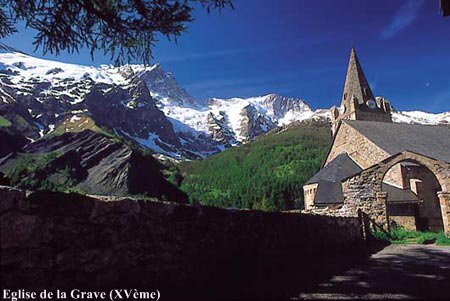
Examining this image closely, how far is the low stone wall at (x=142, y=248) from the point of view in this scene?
2.66 m

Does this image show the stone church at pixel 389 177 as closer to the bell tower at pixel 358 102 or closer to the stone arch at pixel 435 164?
the stone arch at pixel 435 164

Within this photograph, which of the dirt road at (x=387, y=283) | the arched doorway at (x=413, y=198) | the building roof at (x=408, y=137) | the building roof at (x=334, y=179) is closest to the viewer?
the dirt road at (x=387, y=283)

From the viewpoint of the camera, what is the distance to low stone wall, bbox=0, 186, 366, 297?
8.71 feet

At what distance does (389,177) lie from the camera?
2530 centimetres

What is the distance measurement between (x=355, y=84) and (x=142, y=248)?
49.2m

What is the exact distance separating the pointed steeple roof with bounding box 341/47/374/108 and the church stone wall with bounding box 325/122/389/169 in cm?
1838

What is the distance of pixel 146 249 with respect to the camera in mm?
3646

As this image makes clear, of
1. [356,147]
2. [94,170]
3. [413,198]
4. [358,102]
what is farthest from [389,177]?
[94,170]

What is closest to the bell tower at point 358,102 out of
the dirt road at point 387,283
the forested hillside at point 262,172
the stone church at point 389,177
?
the stone church at point 389,177

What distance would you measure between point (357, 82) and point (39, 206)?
165 feet

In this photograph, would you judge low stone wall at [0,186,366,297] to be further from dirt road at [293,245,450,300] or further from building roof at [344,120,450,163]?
building roof at [344,120,450,163]

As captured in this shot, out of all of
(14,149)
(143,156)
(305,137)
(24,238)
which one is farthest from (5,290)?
(305,137)

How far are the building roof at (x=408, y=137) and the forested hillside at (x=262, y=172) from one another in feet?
150

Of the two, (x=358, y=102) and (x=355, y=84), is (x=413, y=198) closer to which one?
(x=358, y=102)
